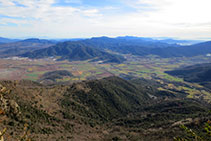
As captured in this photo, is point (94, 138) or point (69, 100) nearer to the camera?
point (94, 138)

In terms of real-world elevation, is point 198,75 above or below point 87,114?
below

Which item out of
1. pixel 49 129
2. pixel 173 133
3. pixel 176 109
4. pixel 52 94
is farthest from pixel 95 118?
pixel 176 109

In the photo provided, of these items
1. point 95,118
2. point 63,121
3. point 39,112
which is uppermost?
point 39,112

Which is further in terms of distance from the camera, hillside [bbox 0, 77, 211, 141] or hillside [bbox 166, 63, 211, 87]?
hillside [bbox 166, 63, 211, 87]

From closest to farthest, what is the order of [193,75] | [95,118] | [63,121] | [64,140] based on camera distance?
1. [64,140]
2. [63,121]
3. [95,118]
4. [193,75]

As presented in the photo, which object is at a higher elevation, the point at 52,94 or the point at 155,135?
the point at 52,94

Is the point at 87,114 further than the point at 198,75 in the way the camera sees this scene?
No

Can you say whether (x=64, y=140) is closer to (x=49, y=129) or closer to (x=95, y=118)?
(x=49, y=129)

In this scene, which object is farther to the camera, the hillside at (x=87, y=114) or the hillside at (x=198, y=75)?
the hillside at (x=198, y=75)
